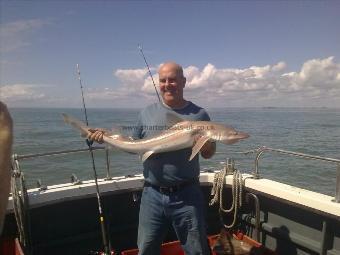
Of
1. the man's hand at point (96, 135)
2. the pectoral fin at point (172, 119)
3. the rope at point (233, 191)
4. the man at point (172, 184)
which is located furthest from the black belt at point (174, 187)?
the rope at point (233, 191)

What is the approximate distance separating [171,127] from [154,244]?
1374 mm

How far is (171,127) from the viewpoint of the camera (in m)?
4.30

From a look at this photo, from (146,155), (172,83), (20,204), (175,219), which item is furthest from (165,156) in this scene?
(20,204)

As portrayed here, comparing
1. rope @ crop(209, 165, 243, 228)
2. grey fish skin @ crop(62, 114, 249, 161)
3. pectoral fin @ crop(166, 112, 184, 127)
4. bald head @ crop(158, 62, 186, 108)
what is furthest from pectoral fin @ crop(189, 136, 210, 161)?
rope @ crop(209, 165, 243, 228)

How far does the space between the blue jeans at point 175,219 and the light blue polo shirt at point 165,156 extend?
16cm

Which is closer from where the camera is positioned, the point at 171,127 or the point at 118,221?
the point at 171,127

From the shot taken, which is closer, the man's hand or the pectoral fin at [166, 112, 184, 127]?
the pectoral fin at [166, 112, 184, 127]

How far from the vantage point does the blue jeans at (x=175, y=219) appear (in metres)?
4.15

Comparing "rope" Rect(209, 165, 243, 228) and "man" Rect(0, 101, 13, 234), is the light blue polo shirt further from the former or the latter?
"man" Rect(0, 101, 13, 234)

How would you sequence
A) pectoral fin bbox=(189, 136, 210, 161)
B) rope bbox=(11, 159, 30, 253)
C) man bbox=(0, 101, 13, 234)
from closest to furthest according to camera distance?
1. man bbox=(0, 101, 13, 234)
2. pectoral fin bbox=(189, 136, 210, 161)
3. rope bbox=(11, 159, 30, 253)

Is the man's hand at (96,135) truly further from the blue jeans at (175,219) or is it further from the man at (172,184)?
the blue jeans at (175,219)

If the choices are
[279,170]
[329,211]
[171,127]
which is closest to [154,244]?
[171,127]

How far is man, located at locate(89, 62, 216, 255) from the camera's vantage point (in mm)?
4152

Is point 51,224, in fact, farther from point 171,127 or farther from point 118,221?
point 171,127
